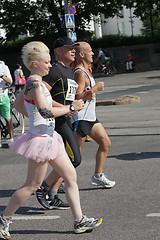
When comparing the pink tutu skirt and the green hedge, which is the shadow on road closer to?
the pink tutu skirt

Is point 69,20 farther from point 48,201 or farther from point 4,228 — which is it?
point 4,228

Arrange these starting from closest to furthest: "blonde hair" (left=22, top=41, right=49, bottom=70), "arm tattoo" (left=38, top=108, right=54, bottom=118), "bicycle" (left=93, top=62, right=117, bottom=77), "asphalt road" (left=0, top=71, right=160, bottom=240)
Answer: "arm tattoo" (left=38, top=108, right=54, bottom=118) → "blonde hair" (left=22, top=41, right=49, bottom=70) → "asphalt road" (left=0, top=71, right=160, bottom=240) → "bicycle" (left=93, top=62, right=117, bottom=77)

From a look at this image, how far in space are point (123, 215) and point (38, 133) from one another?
1302 millimetres

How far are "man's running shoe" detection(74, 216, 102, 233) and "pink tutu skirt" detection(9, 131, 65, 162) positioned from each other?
649 mm

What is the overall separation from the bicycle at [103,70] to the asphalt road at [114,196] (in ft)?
76.8

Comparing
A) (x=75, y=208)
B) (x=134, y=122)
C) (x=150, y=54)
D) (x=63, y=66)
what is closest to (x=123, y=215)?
(x=75, y=208)

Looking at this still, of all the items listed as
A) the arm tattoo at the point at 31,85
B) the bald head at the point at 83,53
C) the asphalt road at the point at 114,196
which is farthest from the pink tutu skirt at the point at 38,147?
the bald head at the point at 83,53

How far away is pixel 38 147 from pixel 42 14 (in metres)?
36.7

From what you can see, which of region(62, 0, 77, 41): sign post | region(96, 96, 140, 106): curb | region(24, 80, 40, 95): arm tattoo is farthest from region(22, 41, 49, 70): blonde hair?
region(96, 96, 140, 106): curb

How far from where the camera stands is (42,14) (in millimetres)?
40031

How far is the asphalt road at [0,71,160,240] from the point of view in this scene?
4.67m

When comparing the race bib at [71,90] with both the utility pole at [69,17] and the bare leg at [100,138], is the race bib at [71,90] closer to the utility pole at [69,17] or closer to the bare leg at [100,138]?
the bare leg at [100,138]

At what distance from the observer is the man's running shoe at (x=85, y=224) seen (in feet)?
15.0

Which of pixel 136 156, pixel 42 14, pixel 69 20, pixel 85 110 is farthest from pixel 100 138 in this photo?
pixel 42 14
